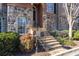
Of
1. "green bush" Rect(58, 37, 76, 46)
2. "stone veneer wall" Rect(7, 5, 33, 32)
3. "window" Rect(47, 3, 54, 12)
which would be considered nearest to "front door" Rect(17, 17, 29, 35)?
"stone veneer wall" Rect(7, 5, 33, 32)

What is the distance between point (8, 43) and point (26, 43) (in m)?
0.22

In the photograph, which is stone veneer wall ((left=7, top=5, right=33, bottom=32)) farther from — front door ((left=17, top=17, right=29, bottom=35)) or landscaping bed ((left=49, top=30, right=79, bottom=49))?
landscaping bed ((left=49, top=30, right=79, bottom=49))

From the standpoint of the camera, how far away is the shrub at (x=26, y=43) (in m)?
5.75

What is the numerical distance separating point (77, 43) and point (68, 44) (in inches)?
4.5

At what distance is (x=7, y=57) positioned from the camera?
18.8 feet

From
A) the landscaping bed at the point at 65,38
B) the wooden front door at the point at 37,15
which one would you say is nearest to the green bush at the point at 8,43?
the wooden front door at the point at 37,15

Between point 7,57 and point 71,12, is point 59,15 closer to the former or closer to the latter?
point 71,12

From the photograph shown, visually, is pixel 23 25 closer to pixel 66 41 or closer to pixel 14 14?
pixel 14 14

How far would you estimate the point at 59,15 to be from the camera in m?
5.82

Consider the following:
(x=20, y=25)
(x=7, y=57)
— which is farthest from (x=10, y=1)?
(x=7, y=57)

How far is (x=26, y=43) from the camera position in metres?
5.79

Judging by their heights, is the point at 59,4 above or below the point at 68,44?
above

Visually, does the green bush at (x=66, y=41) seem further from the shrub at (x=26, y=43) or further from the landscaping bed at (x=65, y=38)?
the shrub at (x=26, y=43)

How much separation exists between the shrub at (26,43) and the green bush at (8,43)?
0.21 feet
